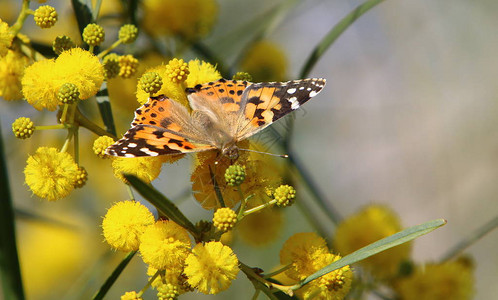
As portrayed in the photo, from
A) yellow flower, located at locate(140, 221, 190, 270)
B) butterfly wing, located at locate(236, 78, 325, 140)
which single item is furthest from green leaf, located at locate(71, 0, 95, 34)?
yellow flower, located at locate(140, 221, 190, 270)

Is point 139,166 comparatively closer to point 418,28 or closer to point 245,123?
point 245,123

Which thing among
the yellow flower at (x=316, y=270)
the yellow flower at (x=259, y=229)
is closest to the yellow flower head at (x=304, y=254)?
the yellow flower at (x=316, y=270)

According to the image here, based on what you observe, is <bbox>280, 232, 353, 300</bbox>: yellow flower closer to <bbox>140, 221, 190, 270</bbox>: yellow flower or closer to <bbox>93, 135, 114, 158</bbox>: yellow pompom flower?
<bbox>140, 221, 190, 270</bbox>: yellow flower

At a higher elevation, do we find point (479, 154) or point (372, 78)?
point (372, 78)

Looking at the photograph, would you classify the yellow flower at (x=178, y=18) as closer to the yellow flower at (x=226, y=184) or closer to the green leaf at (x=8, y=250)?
the yellow flower at (x=226, y=184)

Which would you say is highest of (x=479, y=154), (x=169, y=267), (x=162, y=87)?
(x=162, y=87)

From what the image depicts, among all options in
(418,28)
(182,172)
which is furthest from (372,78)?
(182,172)
